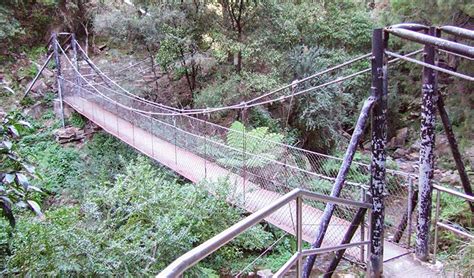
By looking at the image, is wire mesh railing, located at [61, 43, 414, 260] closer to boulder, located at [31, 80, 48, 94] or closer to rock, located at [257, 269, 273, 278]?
rock, located at [257, 269, 273, 278]

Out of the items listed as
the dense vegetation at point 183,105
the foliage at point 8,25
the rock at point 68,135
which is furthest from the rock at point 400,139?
the foliage at point 8,25

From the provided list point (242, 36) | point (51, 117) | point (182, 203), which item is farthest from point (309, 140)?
point (51, 117)

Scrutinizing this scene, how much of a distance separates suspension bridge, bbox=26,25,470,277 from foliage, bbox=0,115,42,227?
4.07 feet

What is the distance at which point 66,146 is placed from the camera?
28.2 ft

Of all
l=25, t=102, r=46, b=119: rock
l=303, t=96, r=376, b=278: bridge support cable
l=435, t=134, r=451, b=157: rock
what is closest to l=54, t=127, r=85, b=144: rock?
l=25, t=102, r=46, b=119: rock

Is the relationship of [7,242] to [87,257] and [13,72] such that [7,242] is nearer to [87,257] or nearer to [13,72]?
[87,257]

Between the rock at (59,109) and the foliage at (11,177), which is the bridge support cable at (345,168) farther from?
the rock at (59,109)

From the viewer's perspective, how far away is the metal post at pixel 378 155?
2.06 meters

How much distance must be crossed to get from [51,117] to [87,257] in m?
7.02

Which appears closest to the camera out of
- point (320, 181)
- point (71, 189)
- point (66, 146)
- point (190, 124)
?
point (320, 181)

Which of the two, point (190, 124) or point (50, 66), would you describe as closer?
point (190, 124)

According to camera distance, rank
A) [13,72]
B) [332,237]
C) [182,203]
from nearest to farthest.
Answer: [332,237], [182,203], [13,72]

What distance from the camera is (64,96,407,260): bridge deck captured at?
3.29 m

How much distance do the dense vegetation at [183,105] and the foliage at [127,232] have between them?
0.01m
